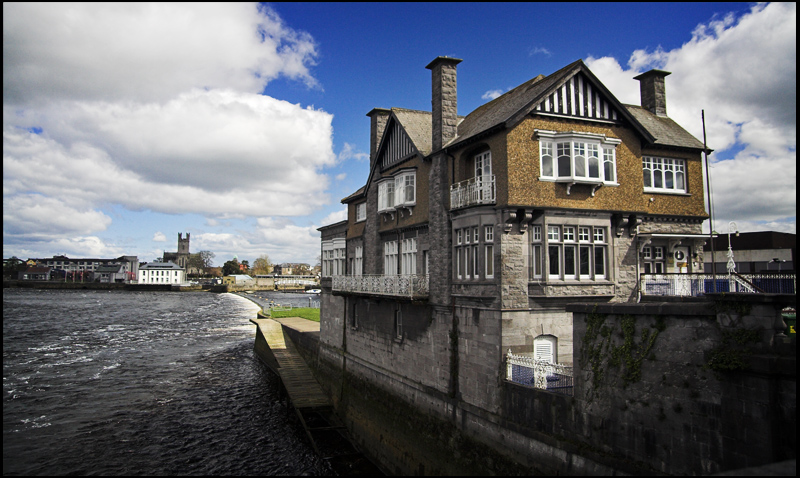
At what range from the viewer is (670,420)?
11.4m

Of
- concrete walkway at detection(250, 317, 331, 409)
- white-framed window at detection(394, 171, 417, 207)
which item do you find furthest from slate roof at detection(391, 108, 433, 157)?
concrete walkway at detection(250, 317, 331, 409)

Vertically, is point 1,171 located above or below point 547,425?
above

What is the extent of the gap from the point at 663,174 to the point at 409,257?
472 inches

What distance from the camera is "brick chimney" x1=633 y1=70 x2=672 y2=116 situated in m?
24.7

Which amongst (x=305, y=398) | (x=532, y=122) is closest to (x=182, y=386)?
(x=305, y=398)

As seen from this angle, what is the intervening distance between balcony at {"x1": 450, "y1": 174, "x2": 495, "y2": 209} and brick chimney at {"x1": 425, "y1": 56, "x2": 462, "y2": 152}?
268 centimetres

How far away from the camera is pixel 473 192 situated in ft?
62.0

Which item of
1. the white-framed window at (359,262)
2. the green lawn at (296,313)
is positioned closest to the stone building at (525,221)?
the white-framed window at (359,262)

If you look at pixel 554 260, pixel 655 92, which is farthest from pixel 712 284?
pixel 655 92

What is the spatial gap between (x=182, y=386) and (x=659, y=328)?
109 feet

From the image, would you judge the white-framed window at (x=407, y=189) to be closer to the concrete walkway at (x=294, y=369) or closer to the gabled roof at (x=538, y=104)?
the gabled roof at (x=538, y=104)

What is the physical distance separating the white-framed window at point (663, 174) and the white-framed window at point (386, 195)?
470 inches

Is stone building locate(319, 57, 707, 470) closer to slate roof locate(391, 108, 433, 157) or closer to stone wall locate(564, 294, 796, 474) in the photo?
slate roof locate(391, 108, 433, 157)

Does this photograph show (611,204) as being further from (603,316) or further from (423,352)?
(423,352)
